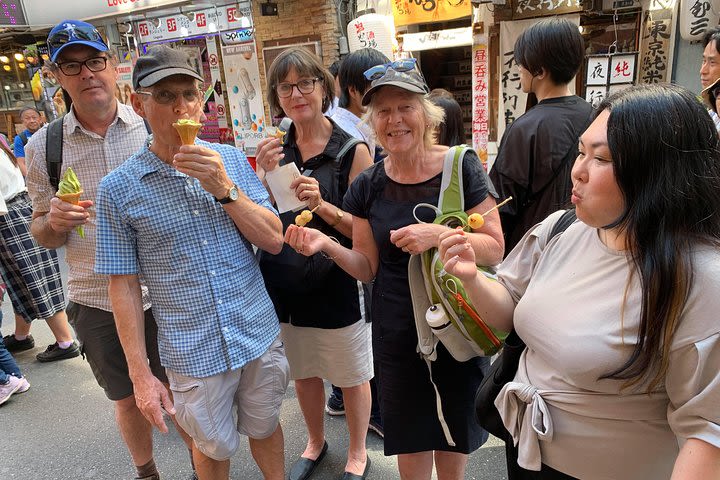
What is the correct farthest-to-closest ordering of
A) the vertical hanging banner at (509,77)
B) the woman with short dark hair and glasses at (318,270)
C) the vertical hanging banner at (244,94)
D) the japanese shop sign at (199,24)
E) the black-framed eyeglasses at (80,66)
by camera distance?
the vertical hanging banner at (244,94), the japanese shop sign at (199,24), the vertical hanging banner at (509,77), the woman with short dark hair and glasses at (318,270), the black-framed eyeglasses at (80,66)

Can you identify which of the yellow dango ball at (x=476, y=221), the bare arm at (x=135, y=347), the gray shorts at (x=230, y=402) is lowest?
the gray shorts at (x=230, y=402)

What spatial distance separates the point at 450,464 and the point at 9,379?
11.9 ft

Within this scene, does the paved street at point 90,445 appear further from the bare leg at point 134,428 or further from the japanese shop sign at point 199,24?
the japanese shop sign at point 199,24

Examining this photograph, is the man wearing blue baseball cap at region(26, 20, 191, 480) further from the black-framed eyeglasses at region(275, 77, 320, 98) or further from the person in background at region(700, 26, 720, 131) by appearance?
the person in background at region(700, 26, 720, 131)

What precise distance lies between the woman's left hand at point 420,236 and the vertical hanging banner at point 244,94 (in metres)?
8.73

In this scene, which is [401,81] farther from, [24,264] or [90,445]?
[24,264]

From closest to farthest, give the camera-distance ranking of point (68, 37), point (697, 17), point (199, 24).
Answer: point (68, 37)
point (697, 17)
point (199, 24)

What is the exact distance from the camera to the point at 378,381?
2.16 m

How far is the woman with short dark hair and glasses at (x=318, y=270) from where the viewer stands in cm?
233

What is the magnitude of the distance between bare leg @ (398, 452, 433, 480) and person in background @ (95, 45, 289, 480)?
70cm

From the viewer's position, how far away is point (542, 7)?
6473 millimetres

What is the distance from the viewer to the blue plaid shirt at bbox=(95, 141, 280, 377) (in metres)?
1.84

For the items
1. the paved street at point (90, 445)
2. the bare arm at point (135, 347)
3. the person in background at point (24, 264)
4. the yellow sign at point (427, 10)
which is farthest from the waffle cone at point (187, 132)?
the yellow sign at point (427, 10)

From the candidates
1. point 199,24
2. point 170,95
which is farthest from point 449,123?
point 199,24
